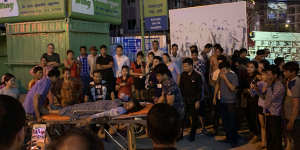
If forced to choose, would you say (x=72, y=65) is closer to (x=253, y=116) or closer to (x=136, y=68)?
(x=136, y=68)

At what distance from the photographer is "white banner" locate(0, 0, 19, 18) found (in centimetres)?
1072

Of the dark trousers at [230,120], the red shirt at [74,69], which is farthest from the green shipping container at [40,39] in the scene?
the dark trousers at [230,120]

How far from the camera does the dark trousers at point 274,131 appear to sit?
17.1 feet

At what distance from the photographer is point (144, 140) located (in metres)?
7.04

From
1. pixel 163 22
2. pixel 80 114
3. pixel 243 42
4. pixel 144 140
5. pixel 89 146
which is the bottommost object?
pixel 144 140

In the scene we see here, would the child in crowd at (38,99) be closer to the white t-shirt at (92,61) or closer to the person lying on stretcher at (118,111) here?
the person lying on stretcher at (118,111)

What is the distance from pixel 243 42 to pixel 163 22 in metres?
3.18

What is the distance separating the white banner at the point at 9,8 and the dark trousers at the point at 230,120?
26.4 ft

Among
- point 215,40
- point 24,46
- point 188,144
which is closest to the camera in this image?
point 188,144

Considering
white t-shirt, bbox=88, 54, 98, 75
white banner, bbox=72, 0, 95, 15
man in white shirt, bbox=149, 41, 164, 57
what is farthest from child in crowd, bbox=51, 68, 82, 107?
white banner, bbox=72, 0, 95, 15

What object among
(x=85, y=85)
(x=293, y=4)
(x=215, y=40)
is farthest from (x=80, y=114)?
(x=293, y=4)

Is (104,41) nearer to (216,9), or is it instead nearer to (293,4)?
(216,9)

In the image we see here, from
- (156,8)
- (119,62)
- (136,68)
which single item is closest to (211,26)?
(156,8)

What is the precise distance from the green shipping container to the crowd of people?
4.44ft
